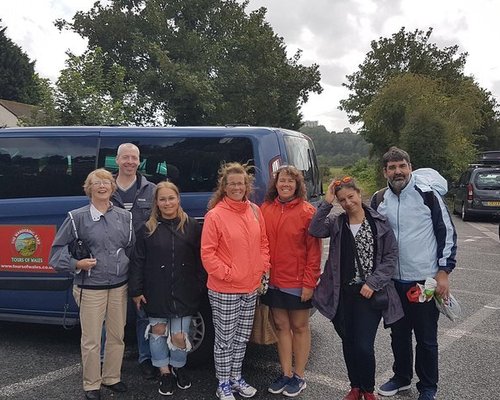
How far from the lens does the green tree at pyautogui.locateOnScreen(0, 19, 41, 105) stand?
48.0m

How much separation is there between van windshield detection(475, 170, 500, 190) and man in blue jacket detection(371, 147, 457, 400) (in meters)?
12.0

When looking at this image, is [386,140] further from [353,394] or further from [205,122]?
[353,394]

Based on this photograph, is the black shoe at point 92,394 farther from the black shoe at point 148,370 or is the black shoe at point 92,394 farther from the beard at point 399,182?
the beard at point 399,182

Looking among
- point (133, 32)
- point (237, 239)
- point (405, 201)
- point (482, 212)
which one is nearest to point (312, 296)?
point (237, 239)

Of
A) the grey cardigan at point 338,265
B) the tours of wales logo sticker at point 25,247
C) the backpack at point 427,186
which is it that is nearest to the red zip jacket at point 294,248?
the grey cardigan at point 338,265

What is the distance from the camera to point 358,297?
118 inches

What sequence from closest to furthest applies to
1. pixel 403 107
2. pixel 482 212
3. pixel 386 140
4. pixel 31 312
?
pixel 31 312 → pixel 482 212 → pixel 403 107 → pixel 386 140

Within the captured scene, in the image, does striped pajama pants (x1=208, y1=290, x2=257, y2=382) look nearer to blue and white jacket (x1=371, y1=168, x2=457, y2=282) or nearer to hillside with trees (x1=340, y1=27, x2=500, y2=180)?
blue and white jacket (x1=371, y1=168, x2=457, y2=282)

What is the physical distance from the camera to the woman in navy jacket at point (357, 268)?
9.73 ft

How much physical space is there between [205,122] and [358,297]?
22.6m

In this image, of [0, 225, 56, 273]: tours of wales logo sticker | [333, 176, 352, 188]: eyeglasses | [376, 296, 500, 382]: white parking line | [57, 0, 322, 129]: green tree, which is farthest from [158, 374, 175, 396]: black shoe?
[57, 0, 322, 129]: green tree

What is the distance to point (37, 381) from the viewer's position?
353 centimetres

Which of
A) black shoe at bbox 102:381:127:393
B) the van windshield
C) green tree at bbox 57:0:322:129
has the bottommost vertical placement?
black shoe at bbox 102:381:127:393

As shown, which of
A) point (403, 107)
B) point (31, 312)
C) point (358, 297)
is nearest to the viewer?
point (358, 297)
